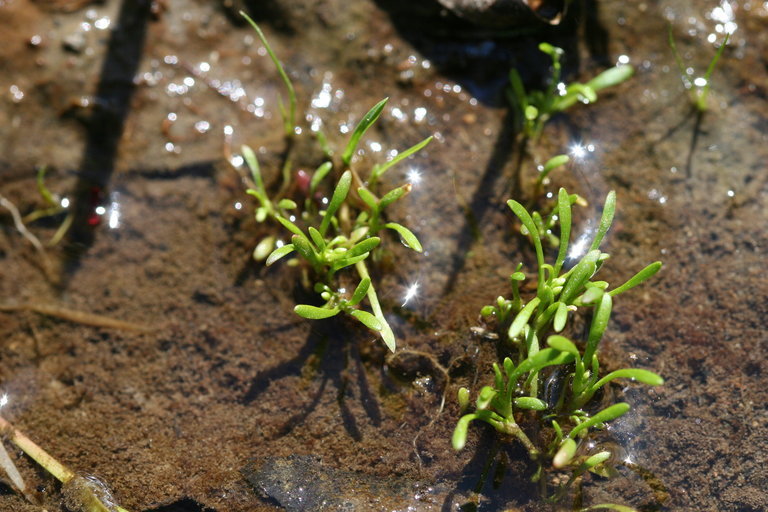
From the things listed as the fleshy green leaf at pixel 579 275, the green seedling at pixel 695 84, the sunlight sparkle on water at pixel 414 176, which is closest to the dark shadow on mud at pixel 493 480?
the fleshy green leaf at pixel 579 275

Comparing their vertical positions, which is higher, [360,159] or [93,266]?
[360,159]

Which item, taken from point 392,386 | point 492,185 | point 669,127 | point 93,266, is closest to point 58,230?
point 93,266

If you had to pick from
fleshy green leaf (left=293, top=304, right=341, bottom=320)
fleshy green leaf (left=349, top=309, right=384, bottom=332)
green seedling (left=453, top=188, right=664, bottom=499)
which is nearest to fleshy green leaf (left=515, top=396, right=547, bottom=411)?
green seedling (left=453, top=188, right=664, bottom=499)

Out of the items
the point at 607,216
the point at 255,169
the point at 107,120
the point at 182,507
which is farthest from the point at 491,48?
the point at 182,507

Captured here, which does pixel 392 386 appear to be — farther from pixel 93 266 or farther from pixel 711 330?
pixel 93 266

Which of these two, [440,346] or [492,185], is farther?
[492,185]

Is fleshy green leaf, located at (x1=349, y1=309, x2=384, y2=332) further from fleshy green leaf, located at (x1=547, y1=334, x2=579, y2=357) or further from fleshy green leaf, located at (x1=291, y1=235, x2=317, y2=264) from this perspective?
fleshy green leaf, located at (x1=547, y1=334, x2=579, y2=357)

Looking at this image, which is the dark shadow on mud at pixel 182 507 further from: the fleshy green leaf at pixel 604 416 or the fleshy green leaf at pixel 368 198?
the fleshy green leaf at pixel 604 416
